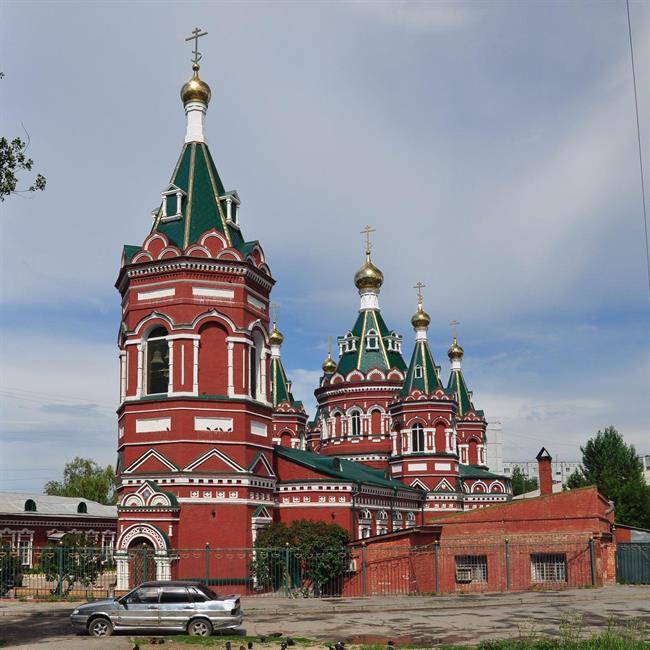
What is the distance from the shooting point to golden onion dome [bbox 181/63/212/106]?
36.0 m

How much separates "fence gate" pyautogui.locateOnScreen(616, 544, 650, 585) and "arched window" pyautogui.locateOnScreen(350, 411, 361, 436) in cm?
2529

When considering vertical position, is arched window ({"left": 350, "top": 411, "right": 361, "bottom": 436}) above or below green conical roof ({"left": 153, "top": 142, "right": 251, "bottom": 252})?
below

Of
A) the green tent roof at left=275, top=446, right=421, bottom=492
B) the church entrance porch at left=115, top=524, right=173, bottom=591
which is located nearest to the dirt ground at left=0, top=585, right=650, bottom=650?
the church entrance porch at left=115, top=524, right=173, bottom=591

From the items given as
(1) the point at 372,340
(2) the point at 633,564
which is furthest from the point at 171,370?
(1) the point at 372,340

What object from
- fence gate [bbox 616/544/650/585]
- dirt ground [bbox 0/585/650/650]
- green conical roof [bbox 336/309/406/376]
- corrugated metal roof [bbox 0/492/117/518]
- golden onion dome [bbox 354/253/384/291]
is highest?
golden onion dome [bbox 354/253/384/291]

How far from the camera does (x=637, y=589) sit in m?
28.6

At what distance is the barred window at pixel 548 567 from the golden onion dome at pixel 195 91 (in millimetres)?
22148

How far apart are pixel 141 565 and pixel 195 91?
1895cm

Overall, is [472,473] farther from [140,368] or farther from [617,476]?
[140,368]

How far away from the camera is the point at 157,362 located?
32.4 m

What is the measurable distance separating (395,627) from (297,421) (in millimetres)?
41184

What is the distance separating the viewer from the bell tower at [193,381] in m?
30.3

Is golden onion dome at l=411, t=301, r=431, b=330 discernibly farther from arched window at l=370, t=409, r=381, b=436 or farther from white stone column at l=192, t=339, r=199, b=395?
white stone column at l=192, t=339, r=199, b=395

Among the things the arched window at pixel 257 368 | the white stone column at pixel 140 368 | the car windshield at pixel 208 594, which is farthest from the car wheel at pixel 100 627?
the arched window at pixel 257 368
